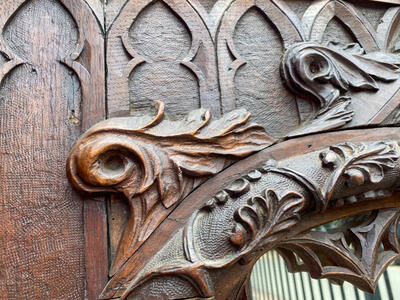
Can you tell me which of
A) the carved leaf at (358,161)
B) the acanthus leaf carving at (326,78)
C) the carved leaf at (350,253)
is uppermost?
Result: the acanthus leaf carving at (326,78)

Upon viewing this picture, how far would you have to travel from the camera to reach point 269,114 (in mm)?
657

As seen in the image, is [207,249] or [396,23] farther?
[396,23]

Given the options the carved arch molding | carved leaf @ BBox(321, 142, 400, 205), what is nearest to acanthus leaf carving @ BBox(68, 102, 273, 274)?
the carved arch molding

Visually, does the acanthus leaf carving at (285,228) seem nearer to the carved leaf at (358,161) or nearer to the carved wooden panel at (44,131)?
the carved leaf at (358,161)

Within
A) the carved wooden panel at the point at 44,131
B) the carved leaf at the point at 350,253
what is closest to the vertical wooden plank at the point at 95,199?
the carved wooden panel at the point at 44,131

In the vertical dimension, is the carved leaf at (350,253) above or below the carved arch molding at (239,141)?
below

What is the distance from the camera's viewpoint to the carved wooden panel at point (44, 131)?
497 millimetres

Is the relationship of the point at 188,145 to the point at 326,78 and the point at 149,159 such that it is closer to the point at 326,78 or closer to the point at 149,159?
the point at 149,159

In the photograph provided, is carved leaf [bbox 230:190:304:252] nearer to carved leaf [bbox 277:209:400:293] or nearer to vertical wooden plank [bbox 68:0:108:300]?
carved leaf [bbox 277:209:400:293]

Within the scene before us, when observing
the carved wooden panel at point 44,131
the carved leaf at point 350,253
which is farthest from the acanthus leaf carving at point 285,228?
the carved wooden panel at point 44,131

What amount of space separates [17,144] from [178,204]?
0.29 m

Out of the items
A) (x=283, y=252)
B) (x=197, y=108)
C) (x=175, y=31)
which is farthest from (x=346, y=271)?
(x=175, y=31)

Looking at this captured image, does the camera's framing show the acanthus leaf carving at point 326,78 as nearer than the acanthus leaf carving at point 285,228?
No

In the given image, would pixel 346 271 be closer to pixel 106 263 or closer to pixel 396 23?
pixel 106 263
